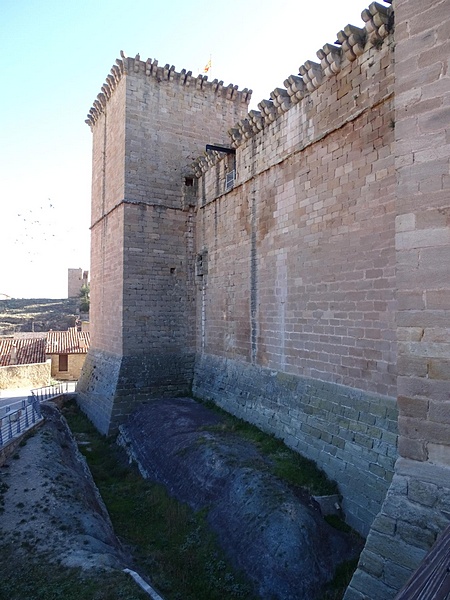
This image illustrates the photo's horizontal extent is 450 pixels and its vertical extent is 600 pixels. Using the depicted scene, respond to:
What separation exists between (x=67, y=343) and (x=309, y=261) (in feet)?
60.2

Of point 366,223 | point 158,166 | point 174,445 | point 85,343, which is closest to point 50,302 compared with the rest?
point 85,343

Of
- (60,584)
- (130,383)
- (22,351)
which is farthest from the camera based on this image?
(22,351)

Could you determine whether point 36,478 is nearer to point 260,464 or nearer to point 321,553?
point 260,464

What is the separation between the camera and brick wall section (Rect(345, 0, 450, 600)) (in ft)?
10.6

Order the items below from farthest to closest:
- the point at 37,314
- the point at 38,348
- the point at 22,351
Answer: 1. the point at 37,314
2. the point at 38,348
3. the point at 22,351

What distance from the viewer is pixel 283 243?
29.2 ft

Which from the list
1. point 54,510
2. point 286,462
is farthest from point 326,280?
point 54,510

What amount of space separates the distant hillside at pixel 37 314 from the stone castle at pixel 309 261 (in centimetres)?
2428

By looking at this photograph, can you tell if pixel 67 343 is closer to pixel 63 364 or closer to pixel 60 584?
pixel 63 364

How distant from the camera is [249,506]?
6102 millimetres

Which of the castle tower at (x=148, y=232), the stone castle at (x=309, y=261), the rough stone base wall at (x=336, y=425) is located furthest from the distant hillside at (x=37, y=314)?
the rough stone base wall at (x=336, y=425)

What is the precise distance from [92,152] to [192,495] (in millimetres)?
13364

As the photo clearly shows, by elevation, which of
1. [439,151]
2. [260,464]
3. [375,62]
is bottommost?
[260,464]

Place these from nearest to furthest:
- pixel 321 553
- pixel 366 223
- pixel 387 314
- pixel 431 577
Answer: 1. pixel 431 577
2. pixel 321 553
3. pixel 387 314
4. pixel 366 223
